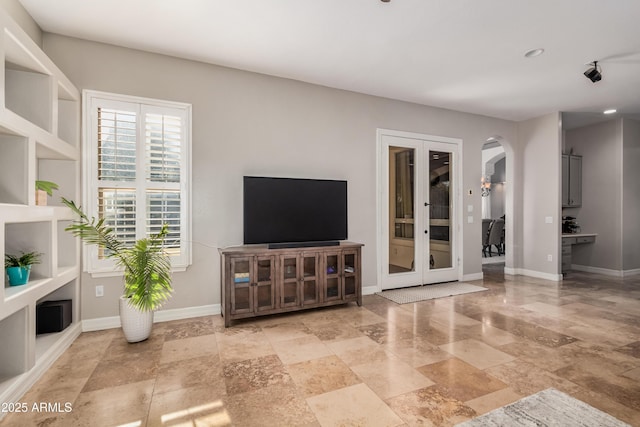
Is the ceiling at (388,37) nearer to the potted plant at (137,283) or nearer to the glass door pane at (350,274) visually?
the potted plant at (137,283)

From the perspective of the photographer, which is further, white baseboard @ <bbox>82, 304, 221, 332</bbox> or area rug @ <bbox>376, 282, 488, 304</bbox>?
area rug @ <bbox>376, 282, 488, 304</bbox>

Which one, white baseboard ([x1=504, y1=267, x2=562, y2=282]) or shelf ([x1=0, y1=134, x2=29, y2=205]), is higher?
shelf ([x1=0, y1=134, x2=29, y2=205])

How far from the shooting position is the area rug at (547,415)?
5.82 feet

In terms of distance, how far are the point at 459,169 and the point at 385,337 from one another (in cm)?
344

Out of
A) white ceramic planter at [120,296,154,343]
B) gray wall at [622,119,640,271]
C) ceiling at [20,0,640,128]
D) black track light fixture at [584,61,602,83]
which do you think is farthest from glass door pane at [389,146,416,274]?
gray wall at [622,119,640,271]

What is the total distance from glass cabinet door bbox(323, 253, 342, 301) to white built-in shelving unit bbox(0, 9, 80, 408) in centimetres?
250

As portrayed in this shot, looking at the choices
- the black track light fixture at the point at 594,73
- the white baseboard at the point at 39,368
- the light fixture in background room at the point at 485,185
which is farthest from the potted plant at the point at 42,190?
the light fixture in background room at the point at 485,185

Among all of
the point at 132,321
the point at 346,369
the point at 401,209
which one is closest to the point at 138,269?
the point at 132,321

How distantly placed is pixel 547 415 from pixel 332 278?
2.34m

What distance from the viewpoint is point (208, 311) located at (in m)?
3.65

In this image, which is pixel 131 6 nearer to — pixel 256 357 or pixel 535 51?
pixel 256 357

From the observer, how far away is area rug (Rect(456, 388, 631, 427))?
1.78 metres

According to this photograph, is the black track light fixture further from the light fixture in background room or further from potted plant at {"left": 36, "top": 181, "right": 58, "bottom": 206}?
the light fixture in background room

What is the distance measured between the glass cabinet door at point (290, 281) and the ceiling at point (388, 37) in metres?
2.23
